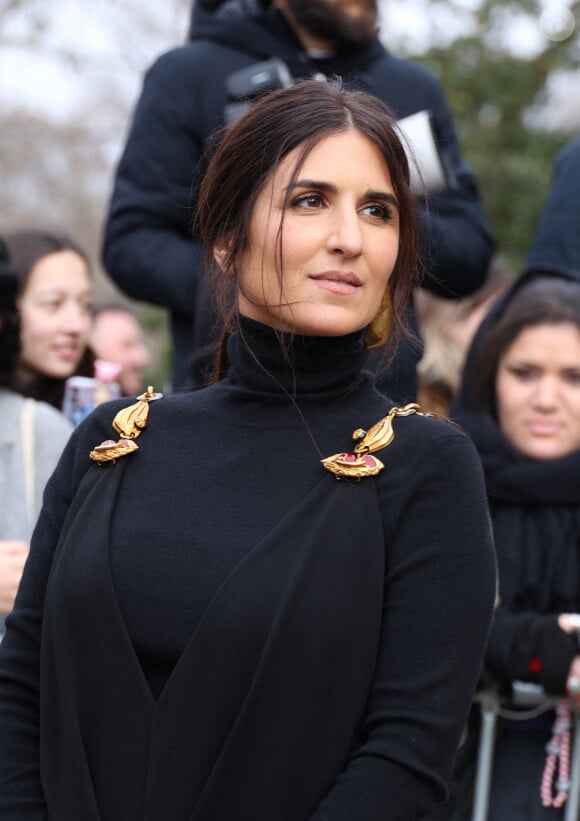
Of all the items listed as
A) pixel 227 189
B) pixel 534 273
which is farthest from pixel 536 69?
pixel 227 189

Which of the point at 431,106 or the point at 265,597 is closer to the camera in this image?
the point at 265,597

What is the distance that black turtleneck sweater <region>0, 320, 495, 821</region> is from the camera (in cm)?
194

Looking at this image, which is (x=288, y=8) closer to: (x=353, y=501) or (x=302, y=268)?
(x=302, y=268)

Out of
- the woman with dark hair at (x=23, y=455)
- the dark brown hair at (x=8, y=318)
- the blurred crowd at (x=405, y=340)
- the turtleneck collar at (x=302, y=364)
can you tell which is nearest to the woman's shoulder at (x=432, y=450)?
the turtleneck collar at (x=302, y=364)

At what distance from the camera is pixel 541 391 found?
3928 mm

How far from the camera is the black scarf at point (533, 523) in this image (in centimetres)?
359

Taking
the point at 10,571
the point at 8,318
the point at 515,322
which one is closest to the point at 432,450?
the point at 10,571

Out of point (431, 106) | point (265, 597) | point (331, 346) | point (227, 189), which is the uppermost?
point (431, 106)

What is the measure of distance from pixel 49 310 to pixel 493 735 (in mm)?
1986

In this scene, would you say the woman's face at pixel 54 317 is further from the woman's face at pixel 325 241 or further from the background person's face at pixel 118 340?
the woman's face at pixel 325 241

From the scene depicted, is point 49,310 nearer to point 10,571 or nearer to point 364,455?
point 10,571

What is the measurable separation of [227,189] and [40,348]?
2187mm

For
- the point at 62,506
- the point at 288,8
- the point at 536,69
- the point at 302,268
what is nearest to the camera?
the point at 302,268

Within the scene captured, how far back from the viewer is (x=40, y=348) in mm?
4281
